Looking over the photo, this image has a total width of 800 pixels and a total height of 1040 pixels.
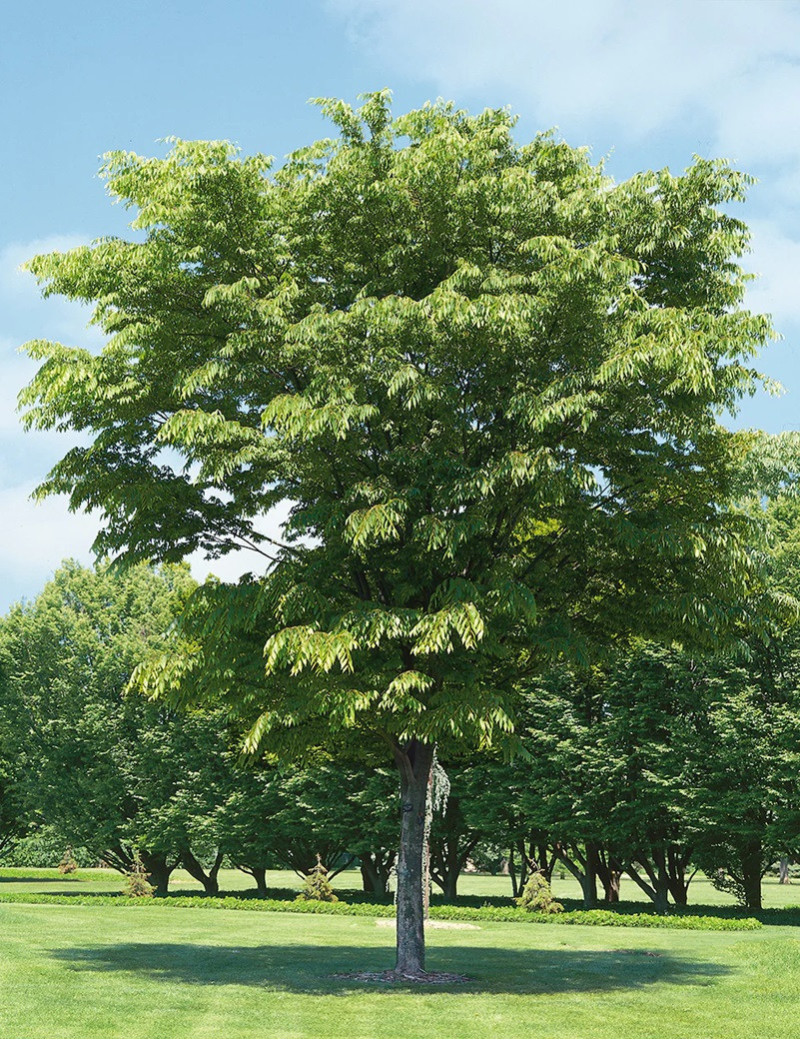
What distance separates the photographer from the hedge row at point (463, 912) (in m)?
28.8

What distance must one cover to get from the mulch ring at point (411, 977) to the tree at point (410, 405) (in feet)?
0.73

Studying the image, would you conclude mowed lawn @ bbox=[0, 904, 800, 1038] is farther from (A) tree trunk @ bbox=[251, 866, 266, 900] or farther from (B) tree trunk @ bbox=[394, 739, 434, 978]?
(A) tree trunk @ bbox=[251, 866, 266, 900]

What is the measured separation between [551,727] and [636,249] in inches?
1015

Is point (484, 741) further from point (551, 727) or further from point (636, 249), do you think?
point (551, 727)

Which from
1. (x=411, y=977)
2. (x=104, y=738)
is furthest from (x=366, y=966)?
(x=104, y=738)

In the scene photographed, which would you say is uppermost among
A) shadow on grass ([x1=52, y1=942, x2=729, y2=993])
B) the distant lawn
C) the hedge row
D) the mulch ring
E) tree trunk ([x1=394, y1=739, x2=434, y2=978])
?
tree trunk ([x1=394, y1=739, x2=434, y2=978])

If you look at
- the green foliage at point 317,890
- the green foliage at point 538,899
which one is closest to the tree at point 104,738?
the green foliage at point 317,890

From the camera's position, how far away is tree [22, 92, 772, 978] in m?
13.7

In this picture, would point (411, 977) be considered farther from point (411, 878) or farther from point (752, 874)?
point (752, 874)

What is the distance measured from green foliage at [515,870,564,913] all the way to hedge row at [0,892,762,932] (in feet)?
1.37

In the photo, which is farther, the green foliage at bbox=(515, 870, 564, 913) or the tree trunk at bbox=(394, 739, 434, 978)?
the green foliage at bbox=(515, 870, 564, 913)

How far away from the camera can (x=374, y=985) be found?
50.6ft

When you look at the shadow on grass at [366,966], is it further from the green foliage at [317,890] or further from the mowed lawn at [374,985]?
the green foliage at [317,890]

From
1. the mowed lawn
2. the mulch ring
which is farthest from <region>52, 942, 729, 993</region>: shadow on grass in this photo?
the mulch ring
